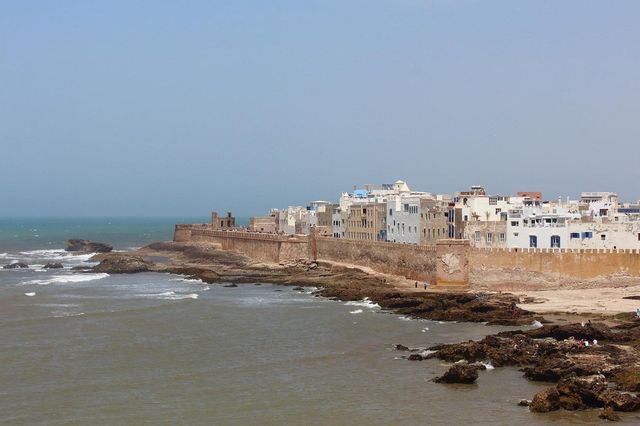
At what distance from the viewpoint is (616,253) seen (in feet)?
150

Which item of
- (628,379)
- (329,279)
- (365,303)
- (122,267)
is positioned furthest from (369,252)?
(628,379)

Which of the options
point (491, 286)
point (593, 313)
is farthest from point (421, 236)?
point (593, 313)

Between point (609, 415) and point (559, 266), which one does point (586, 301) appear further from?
point (609, 415)

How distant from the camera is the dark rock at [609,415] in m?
21.5

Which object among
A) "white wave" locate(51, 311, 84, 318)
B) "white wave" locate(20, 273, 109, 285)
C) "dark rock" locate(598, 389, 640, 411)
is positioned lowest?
"dark rock" locate(598, 389, 640, 411)

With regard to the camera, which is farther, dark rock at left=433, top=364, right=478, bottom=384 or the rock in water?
the rock in water

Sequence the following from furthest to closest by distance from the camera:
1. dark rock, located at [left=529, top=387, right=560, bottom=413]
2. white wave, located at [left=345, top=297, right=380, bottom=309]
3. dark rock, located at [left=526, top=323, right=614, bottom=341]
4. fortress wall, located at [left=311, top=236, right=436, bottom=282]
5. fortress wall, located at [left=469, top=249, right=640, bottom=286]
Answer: fortress wall, located at [left=311, top=236, right=436, bottom=282] < fortress wall, located at [left=469, top=249, right=640, bottom=286] < white wave, located at [left=345, top=297, right=380, bottom=309] < dark rock, located at [left=526, top=323, right=614, bottom=341] < dark rock, located at [left=529, top=387, right=560, bottom=413]

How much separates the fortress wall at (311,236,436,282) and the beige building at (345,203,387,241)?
202 centimetres

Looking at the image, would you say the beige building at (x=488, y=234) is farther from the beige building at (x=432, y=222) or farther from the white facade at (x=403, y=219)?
the white facade at (x=403, y=219)

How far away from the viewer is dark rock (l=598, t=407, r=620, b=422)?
2148 cm

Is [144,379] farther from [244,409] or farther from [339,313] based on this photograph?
[339,313]

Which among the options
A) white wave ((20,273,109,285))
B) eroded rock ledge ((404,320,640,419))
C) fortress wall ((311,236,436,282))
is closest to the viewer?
eroded rock ledge ((404,320,640,419))

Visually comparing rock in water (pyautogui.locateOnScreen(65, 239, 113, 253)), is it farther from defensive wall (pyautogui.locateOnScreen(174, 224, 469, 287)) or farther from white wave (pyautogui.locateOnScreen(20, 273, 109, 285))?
white wave (pyautogui.locateOnScreen(20, 273, 109, 285))

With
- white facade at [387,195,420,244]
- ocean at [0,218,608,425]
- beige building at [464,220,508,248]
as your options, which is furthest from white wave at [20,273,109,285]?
beige building at [464,220,508,248]
